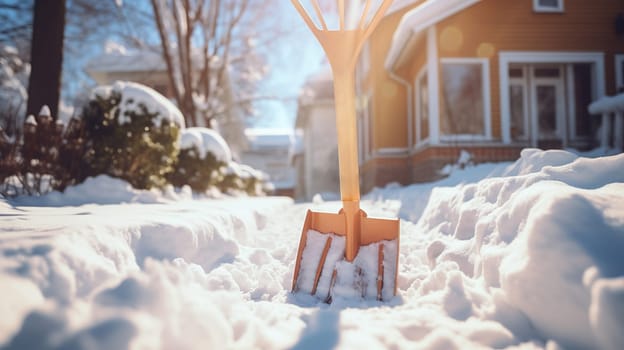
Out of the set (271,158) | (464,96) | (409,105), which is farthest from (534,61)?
(271,158)

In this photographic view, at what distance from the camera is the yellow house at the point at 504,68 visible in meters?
6.32

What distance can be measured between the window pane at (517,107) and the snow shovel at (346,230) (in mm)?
6935

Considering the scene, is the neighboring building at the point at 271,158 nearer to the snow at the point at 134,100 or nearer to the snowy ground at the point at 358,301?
the snow at the point at 134,100

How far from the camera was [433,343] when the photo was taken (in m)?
1.05

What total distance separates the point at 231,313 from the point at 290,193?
19563mm

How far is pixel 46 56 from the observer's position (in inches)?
187

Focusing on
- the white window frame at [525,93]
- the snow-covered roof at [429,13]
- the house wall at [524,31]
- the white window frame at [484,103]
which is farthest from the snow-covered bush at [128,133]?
the white window frame at [525,93]

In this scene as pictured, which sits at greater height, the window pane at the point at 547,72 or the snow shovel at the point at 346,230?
the window pane at the point at 547,72

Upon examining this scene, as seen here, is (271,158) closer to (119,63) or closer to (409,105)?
(119,63)

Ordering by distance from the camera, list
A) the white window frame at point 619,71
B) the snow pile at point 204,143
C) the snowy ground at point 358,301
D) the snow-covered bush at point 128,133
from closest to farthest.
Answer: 1. the snowy ground at point 358,301
2. the snow-covered bush at point 128,133
3. the snow pile at point 204,143
4. the white window frame at point 619,71

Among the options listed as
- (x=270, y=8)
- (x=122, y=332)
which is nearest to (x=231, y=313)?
(x=122, y=332)

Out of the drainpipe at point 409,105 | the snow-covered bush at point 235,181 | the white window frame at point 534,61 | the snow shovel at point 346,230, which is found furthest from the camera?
the drainpipe at point 409,105

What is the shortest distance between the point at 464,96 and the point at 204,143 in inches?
215

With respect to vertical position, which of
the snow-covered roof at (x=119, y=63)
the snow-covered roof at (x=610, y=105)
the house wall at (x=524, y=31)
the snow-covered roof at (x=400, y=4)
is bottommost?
the snow-covered roof at (x=610, y=105)
